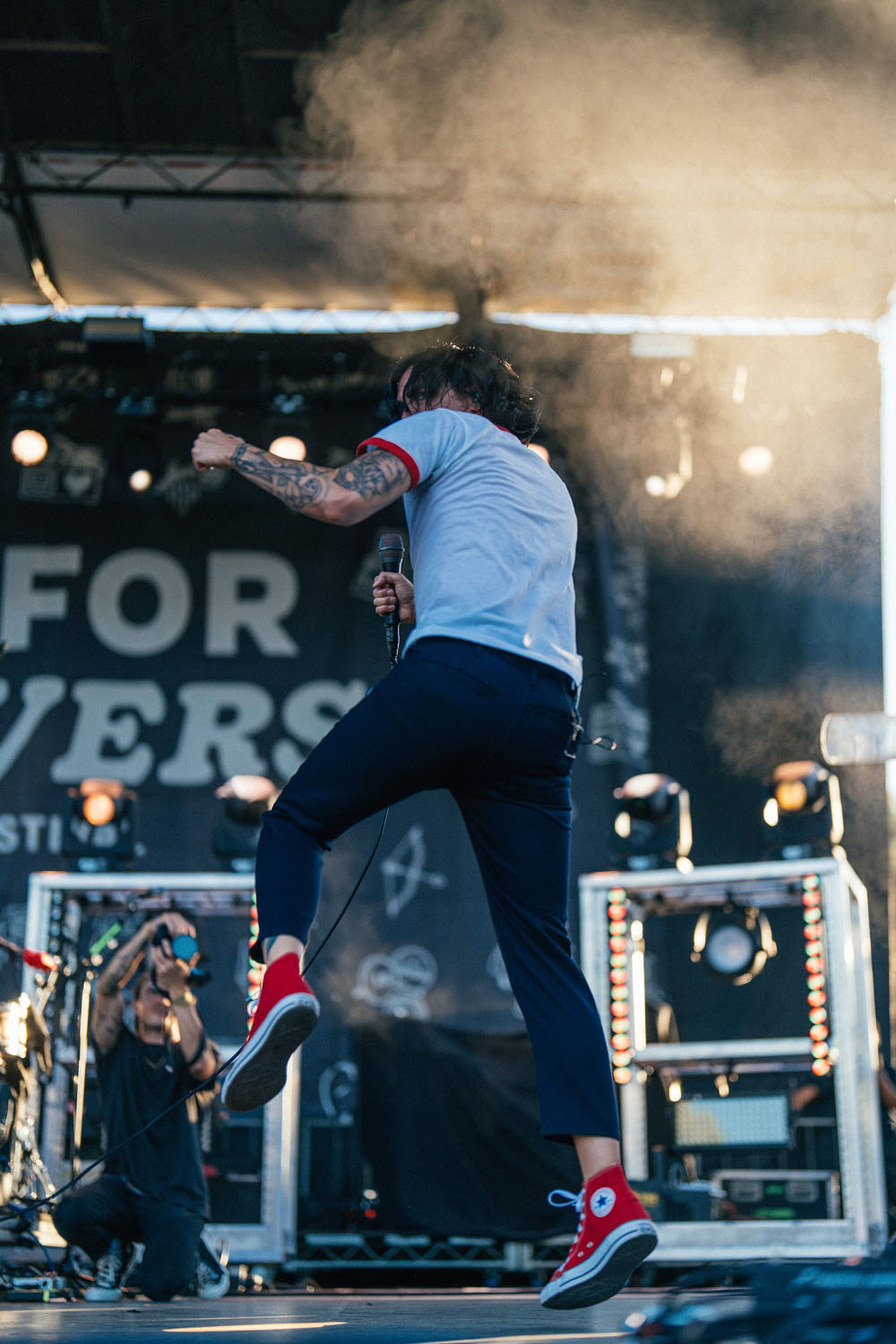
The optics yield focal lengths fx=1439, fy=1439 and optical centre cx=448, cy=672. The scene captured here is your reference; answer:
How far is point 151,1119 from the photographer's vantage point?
4.48 meters

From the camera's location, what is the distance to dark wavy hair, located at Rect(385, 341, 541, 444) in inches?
95.3

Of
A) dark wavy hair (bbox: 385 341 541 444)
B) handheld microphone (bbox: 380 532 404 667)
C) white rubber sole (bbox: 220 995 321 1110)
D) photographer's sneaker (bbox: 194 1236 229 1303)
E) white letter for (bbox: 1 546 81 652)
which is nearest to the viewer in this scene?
white rubber sole (bbox: 220 995 321 1110)

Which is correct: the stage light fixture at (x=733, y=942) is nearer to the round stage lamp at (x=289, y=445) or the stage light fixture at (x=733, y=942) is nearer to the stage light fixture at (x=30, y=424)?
the round stage lamp at (x=289, y=445)

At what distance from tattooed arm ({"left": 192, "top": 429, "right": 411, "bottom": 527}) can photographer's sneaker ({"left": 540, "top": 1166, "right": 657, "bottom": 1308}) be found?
1052mm

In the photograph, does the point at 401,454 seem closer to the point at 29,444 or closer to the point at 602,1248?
the point at 602,1248

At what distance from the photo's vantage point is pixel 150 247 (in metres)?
→ 7.95

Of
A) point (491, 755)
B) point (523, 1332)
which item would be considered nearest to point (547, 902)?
point (491, 755)

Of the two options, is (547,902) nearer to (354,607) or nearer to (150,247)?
(354,607)

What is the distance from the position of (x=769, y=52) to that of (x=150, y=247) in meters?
3.50

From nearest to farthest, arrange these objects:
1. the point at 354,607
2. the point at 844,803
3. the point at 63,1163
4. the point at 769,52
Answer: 1. the point at 63,1163
2. the point at 769,52
3. the point at 844,803
4. the point at 354,607

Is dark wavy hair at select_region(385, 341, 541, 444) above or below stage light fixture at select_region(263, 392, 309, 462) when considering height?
below

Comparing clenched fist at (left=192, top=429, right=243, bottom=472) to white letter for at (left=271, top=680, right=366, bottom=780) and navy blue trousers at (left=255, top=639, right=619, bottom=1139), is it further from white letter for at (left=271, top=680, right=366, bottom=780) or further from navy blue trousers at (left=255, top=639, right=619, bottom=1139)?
white letter for at (left=271, top=680, right=366, bottom=780)

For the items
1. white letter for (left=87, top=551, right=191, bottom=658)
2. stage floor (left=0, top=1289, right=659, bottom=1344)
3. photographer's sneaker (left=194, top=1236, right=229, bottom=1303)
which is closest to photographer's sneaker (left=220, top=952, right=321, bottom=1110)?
stage floor (left=0, top=1289, right=659, bottom=1344)

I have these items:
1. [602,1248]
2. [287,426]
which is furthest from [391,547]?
[287,426]
